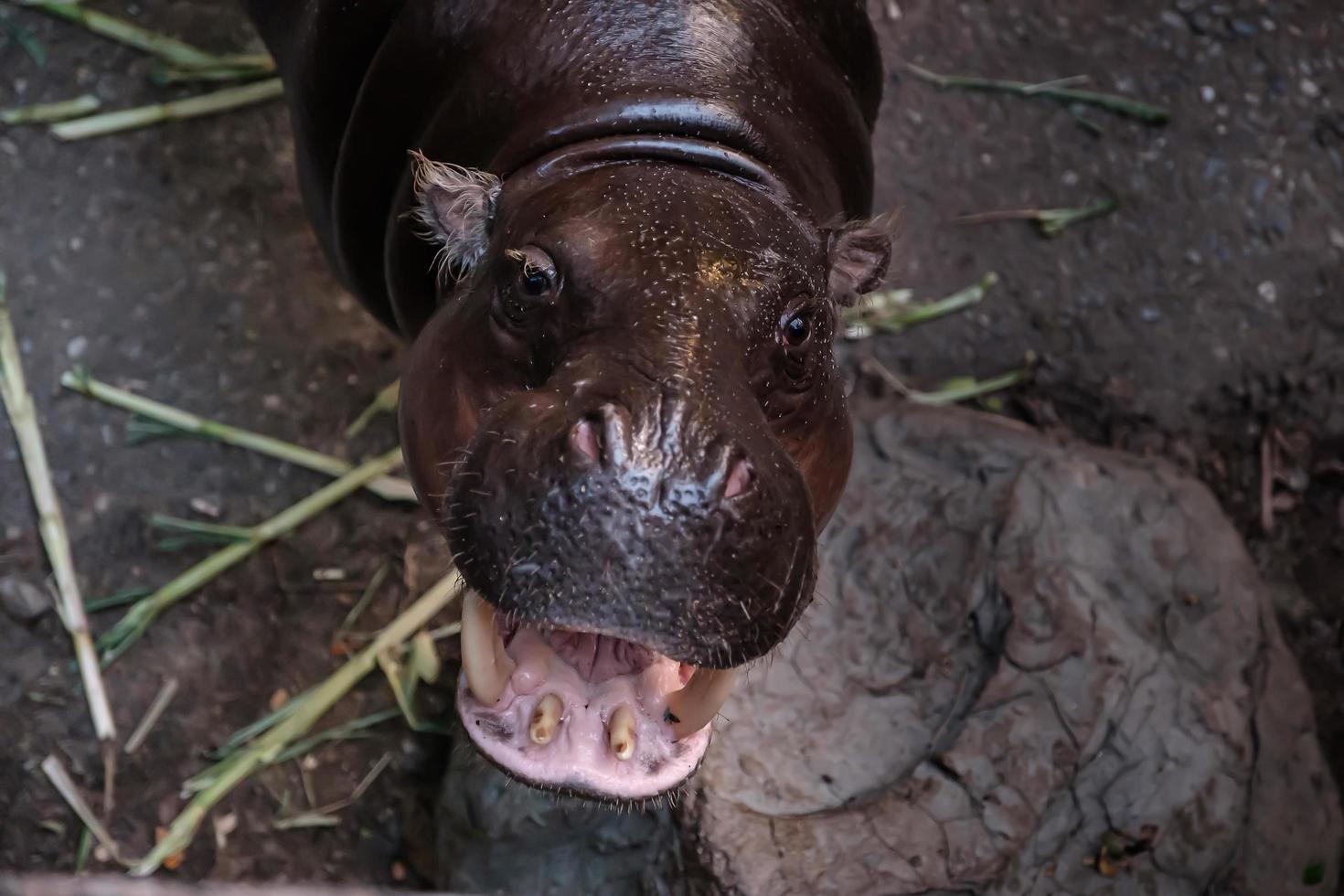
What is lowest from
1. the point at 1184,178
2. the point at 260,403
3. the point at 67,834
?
the point at 67,834

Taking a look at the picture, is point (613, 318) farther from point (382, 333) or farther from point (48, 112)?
point (48, 112)

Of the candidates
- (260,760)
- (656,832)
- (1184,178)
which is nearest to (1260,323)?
(1184,178)

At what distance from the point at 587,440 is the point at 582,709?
0.57m

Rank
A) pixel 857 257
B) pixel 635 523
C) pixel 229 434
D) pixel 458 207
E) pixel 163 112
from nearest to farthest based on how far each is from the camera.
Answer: pixel 635 523
pixel 458 207
pixel 857 257
pixel 229 434
pixel 163 112

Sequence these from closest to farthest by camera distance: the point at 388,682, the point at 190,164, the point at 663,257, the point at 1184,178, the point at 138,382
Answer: the point at 663,257 → the point at 388,682 → the point at 138,382 → the point at 190,164 → the point at 1184,178

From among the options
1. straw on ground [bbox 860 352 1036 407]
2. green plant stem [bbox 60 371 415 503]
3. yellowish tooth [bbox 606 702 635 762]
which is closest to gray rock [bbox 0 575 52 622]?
green plant stem [bbox 60 371 415 503]

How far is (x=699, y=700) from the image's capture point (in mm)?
1958

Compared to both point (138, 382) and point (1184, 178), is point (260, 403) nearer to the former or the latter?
point (138, 382)

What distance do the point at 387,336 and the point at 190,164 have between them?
2.93ft

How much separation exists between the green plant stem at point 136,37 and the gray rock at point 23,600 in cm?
179

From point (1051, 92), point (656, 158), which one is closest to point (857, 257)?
point (656, 158)

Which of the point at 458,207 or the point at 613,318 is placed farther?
the point at 458,207

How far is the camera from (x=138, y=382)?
3.72m

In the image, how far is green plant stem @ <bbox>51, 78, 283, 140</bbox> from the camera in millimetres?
3941
